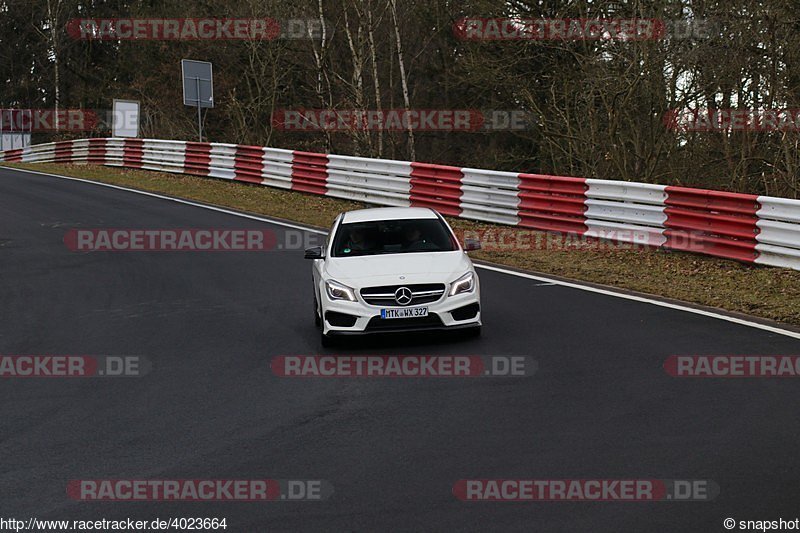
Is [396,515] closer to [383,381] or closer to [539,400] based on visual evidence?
[539,400]

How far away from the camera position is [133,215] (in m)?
23.8

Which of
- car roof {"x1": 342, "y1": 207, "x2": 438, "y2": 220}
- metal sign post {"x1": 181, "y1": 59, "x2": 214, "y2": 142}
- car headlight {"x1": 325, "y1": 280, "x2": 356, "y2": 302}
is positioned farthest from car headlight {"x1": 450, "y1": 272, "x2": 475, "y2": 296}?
metal sign post {"x1": 181, "y1": 59, "x2": 214, "y2": 142}

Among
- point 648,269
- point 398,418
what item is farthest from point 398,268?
point 648,269

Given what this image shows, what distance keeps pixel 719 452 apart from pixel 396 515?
234cm

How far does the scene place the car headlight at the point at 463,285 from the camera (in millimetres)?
10852

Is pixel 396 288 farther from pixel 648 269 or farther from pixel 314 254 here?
pixel 648 269

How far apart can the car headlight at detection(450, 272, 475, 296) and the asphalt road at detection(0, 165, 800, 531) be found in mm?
556

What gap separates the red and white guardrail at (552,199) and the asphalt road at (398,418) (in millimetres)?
3047

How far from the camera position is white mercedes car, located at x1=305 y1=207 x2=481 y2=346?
10719 mm

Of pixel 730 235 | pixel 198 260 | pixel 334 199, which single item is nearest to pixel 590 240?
pixel 730 235

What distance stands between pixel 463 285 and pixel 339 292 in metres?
1.28

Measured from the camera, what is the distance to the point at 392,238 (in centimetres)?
1200

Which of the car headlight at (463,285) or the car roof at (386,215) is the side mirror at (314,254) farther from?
the car headlight at (463,285)

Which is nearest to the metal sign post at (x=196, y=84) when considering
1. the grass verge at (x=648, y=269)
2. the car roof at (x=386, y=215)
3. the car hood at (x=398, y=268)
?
the grass verge at (x=648, y=269)
